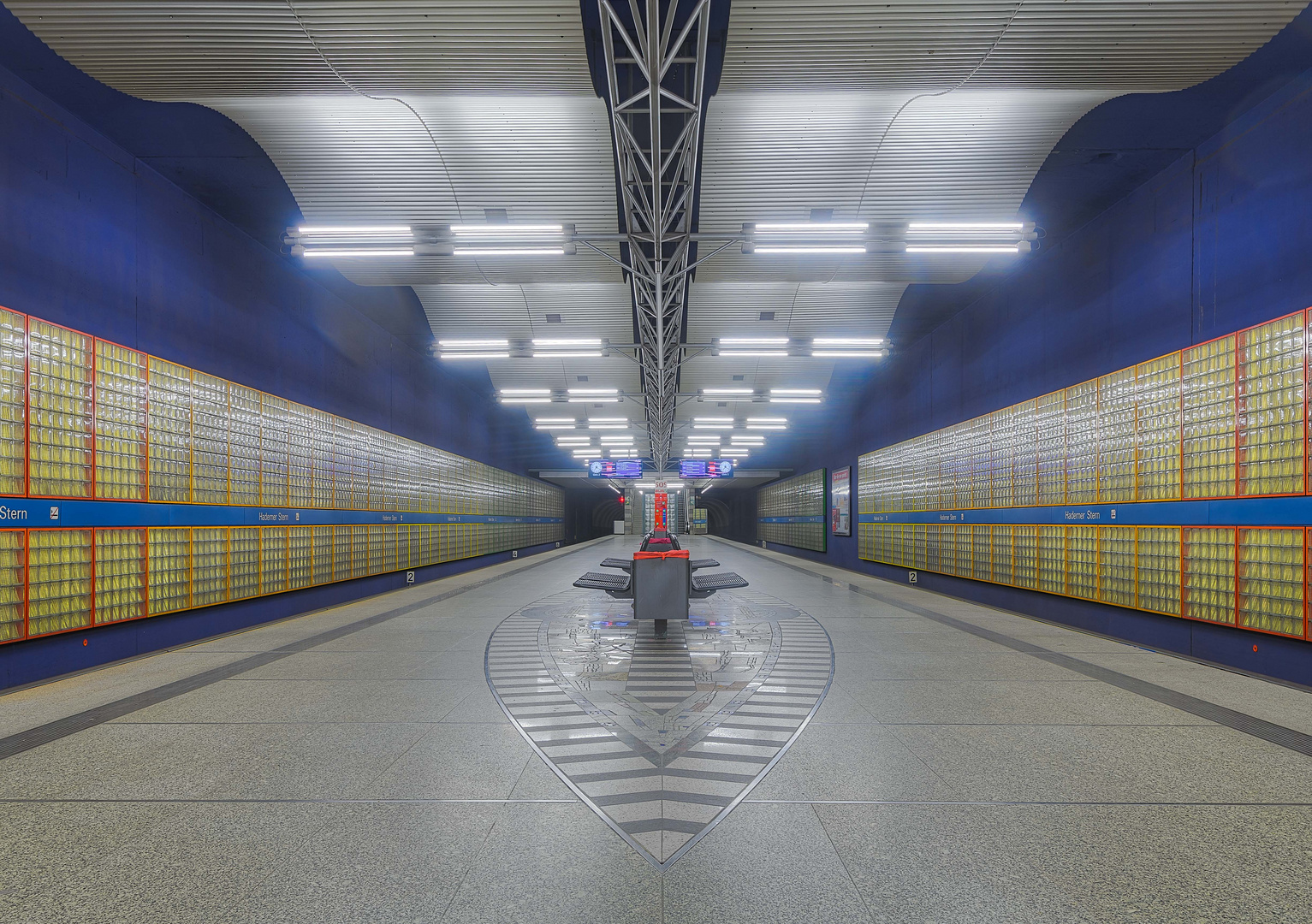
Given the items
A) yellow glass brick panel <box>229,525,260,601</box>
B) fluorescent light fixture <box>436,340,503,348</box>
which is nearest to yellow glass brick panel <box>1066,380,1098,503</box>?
fluorescent light fixture <box>436,340,503,348</box>

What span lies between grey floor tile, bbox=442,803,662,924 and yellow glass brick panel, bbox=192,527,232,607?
6204 mm

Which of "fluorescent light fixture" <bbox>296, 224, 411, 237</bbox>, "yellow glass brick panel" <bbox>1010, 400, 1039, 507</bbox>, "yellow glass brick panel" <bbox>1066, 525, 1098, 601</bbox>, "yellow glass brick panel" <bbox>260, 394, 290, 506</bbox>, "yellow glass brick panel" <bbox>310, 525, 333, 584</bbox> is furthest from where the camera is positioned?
"yellow glass brick panel" <bbox>310, 525, 333, 584</bbox>

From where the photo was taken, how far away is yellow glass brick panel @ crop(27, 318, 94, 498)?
5.20 m

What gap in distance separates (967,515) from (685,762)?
30.1 feet

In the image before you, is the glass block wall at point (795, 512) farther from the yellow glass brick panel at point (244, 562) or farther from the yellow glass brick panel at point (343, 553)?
the yellow glass brick panel at point (244, 562)

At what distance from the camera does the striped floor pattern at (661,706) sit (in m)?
2.98

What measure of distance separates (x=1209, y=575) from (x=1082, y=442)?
7.73 ft

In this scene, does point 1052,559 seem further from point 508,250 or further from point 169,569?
point 169,569

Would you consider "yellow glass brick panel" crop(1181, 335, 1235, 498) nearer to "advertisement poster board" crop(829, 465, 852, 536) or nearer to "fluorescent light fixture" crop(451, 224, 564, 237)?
"fluorescent light fixture" crop(451, 224, 564, 237)

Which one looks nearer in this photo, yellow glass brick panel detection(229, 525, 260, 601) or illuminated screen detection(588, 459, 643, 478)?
yellow glass brick panel detection(229, 525, 260, 601)

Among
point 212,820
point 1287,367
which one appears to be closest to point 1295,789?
point 1287,367

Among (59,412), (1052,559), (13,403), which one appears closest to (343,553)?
(59,412)

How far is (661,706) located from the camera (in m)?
4.49

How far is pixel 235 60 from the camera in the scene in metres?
5.35
